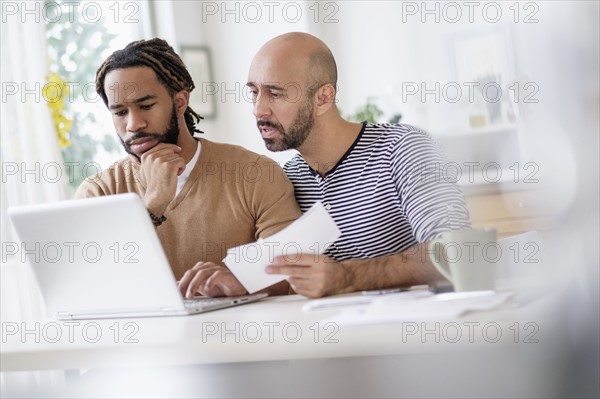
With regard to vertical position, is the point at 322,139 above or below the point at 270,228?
above

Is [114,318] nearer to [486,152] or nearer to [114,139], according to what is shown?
[486,152]

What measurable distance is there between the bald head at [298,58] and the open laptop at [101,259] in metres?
0.73

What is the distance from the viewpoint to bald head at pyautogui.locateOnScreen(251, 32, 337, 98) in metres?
1.86

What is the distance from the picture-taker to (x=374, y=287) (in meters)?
1.41

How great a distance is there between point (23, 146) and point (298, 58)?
1055 millimetres

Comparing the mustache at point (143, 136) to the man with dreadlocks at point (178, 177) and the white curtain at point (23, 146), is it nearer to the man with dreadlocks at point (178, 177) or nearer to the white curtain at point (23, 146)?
the man with dreadlocks at point (178, 177)

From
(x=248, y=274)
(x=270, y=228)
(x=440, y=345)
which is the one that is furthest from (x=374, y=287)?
(x=440, y=345)

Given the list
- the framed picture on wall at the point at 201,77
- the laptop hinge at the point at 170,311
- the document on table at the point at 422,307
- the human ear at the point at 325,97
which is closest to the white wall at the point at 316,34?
the framed picture on wall at the point at 201,77

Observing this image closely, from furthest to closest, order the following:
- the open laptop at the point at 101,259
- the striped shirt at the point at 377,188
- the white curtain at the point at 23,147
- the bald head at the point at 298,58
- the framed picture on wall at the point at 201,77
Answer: the framed picture on wall at the point at 201,77 < the white curtain at the point at 23,147 < the bald head at the point at 298,58 < the striped shirt at the point at 377,188 < the open laptop at the point at 101,259

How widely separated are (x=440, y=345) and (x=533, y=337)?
1.26ft

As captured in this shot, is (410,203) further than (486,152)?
Yes

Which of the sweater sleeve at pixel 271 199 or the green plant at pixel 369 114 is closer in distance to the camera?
the sweater sleeve at pixel 271 199

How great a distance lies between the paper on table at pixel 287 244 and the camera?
1221mm

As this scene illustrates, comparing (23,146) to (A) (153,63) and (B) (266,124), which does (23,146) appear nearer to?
(A) (153,63)
